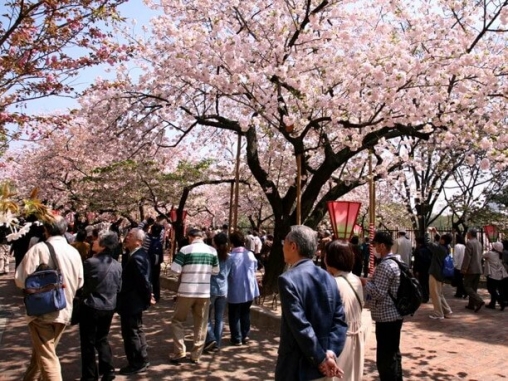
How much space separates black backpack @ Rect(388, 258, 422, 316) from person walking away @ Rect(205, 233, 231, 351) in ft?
9.26

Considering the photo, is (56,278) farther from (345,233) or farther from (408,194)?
(408,194)

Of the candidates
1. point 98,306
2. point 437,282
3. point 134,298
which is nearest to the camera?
point 98,306

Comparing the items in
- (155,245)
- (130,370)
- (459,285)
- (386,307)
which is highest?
(155,245)

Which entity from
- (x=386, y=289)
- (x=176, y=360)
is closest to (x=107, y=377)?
(x=176, y=360)

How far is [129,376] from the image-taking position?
214 inches

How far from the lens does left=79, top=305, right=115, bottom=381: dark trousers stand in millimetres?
4969

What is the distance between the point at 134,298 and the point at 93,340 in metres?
0.66

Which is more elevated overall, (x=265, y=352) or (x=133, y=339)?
(x=133, y=339)

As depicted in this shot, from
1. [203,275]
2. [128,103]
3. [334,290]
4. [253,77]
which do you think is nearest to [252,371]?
[203,275]

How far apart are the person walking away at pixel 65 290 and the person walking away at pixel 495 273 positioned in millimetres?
9286

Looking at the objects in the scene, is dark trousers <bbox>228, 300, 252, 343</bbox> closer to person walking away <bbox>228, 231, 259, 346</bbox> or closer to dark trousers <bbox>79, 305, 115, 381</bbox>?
person walking away <bbox>228, 231, 259, 346</bbox>

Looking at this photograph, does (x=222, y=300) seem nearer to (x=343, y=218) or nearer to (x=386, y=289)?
(x=343, y=218)

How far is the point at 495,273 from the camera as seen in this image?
34.1ft

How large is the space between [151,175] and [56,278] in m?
14.6
